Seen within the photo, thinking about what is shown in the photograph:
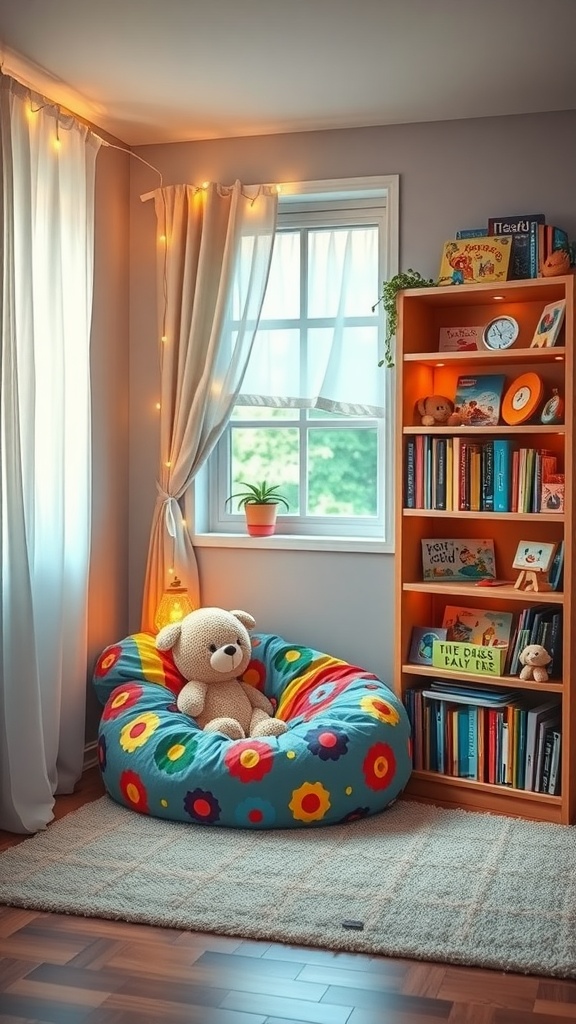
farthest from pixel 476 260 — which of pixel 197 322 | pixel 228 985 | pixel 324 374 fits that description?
pixel 228 985

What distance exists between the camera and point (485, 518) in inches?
150

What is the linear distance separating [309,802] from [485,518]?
1.18 meters

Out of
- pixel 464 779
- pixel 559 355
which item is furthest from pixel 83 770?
pixel 559 355

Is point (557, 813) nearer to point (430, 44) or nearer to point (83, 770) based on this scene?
point (83, 770)

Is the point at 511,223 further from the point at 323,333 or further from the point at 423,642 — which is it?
the point at 423,642

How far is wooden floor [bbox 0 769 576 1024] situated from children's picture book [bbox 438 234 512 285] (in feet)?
7.48

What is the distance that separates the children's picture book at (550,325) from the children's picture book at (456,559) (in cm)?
78

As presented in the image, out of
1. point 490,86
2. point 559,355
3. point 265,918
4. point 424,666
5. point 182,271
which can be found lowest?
point 265,918

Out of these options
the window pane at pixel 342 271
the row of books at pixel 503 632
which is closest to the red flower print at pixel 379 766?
the row of books at pixel 503 632

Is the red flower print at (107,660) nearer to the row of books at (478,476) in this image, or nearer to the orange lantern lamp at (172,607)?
the orange lantern lamp at (172,607)

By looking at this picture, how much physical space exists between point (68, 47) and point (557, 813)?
9.81 ft

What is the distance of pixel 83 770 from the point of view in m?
4.16

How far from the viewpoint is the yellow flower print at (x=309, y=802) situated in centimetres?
341

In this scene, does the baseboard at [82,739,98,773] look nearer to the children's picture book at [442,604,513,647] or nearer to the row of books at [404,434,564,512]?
the children's picture book at [442,604,513,647]
